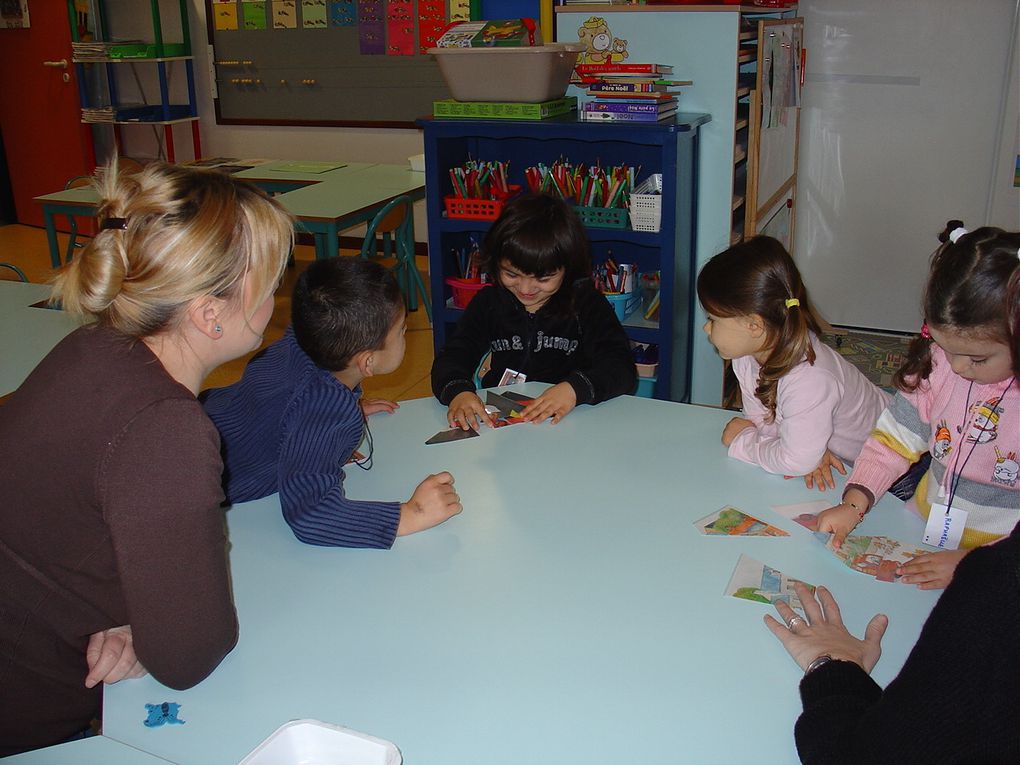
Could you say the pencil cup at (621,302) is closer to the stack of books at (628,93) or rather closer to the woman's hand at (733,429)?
the stack of books at (628,93)

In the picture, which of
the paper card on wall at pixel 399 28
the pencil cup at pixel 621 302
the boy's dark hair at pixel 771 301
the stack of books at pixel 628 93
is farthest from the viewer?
the paper card on wall at pixel 399 28

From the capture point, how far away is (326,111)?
6008 millimetres

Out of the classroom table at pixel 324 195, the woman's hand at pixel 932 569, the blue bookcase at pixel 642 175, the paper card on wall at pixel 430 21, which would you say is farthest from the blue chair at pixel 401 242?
the woman's hand at pixel 932 569

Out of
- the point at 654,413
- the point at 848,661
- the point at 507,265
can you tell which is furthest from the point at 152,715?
the point at 507,265

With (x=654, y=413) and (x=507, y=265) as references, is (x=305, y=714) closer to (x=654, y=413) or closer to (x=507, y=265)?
(x=654, y=413)

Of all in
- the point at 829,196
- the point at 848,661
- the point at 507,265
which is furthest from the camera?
the point at 829,196

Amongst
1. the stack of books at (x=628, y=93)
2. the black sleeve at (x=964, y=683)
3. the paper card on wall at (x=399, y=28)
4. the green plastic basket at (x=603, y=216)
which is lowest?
the black sleeve at (x=964, y=683)

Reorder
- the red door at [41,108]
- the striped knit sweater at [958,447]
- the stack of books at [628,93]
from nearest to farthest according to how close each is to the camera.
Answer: the striped knit sweater at [958,447]
the stack of books at [628,93]
the red door at [41,108]

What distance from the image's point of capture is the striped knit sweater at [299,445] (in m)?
1.37

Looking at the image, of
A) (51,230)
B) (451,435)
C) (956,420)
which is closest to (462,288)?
(451,435)

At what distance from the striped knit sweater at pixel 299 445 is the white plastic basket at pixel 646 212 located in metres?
1.48

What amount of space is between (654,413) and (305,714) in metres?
1.02

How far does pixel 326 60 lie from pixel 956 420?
521 centimetres


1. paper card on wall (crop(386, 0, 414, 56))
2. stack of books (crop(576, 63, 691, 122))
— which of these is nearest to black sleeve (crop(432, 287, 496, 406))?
stack of books (crop(576, 63, 691, 122))
